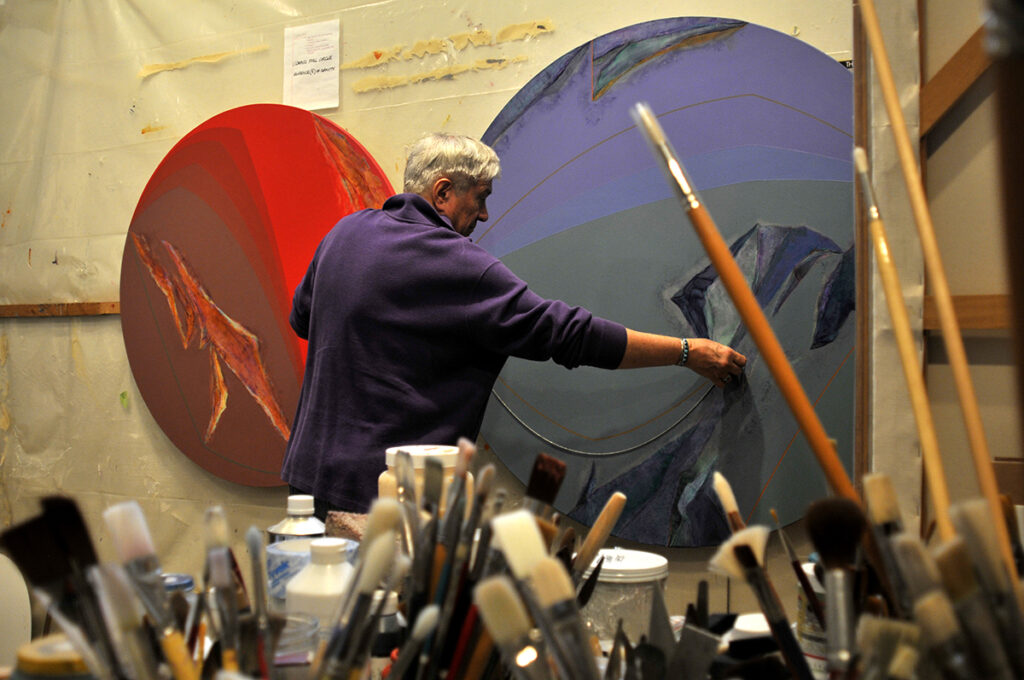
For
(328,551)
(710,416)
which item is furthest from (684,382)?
(328,551)

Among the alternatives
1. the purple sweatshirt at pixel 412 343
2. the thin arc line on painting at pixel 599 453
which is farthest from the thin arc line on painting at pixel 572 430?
the purple sweatshirt at pixel 412 343

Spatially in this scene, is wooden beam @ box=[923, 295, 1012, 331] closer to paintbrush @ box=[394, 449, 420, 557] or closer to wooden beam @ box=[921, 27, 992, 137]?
wooden beam @ box=[921, 27, 992, 137]

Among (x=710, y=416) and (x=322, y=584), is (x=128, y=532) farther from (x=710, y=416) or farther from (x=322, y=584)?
(x=710, y=416)

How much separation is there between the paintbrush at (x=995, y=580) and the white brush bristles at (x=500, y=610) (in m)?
0.19

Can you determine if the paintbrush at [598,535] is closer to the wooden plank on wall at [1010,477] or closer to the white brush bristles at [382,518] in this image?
the white brush bristles at [382,518]

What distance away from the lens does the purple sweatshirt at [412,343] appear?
1.48m

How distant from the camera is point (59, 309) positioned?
2.45 meters

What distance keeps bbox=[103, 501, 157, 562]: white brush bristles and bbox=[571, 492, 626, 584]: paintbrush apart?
1.02 ft

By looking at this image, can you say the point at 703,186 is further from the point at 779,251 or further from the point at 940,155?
the point at 940,155

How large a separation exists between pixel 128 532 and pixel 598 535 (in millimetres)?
335

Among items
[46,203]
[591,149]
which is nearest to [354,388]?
[591,149]

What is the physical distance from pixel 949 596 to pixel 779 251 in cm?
134

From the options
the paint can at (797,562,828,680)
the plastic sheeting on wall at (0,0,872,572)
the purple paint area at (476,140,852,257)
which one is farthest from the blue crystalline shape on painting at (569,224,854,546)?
the paint can at (797,562,828,680)

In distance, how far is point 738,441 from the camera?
1.64m
